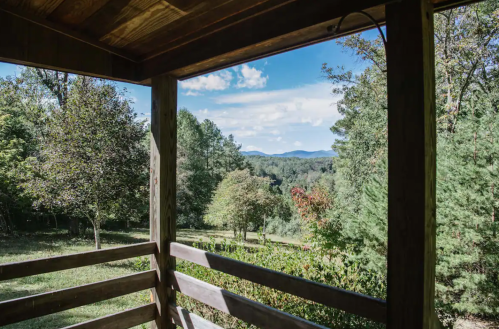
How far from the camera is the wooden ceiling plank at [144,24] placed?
1.19 m

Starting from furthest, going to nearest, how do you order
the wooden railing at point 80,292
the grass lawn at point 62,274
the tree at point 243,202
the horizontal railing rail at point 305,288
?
the tree at point 243,202
the grass lawn at point 62,274
the wooden railing at point 80,292
the horizontal railing rail at point 305,288

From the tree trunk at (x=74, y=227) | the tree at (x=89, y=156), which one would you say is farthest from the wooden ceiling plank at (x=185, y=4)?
the tree trunk at (x=74, y=227)

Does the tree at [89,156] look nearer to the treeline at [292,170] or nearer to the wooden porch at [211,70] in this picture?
the wooden porch at [211,70]

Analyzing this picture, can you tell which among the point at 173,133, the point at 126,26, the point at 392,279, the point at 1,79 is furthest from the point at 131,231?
the point at 392,279

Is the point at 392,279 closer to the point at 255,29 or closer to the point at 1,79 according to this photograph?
the point at 255,29

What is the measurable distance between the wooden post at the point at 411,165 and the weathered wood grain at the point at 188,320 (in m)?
1.09

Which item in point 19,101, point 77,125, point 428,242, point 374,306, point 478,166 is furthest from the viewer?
point 19,101

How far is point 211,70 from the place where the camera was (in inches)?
65.3

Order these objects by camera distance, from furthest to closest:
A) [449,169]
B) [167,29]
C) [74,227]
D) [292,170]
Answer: [292,170] → [74,227] → [449,169] → [167,29]

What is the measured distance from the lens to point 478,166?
415 cm

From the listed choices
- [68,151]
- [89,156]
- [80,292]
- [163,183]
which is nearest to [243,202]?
[89,156]

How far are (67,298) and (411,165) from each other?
1793mm

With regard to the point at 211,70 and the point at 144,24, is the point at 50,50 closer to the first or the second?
the point at 144,24

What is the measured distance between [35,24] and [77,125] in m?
5.14
